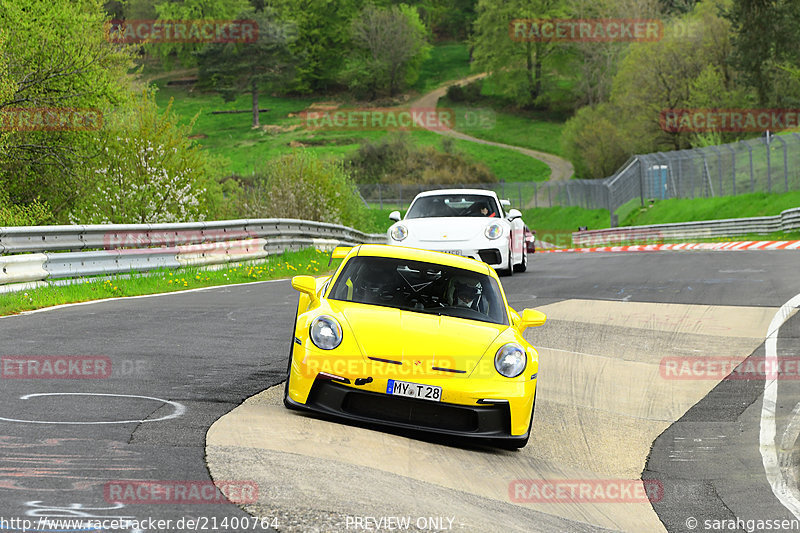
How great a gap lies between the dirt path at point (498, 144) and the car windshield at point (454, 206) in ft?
251

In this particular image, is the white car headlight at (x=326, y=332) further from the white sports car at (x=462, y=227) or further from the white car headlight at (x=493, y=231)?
the white car headlight at (x=493, y=231)

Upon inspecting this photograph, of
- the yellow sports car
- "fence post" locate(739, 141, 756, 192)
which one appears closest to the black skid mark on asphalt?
the yellow sports car

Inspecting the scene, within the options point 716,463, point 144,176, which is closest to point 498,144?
point 144,176

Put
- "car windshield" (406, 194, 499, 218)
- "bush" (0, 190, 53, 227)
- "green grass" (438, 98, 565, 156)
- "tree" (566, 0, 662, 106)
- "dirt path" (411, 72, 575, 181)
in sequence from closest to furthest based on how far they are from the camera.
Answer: "car windshield" (406, 194, 499, 218)
"bush" (0, 190, 53, 227)
"dirt path" (411, 72, 575, 181)
"tree" (566, 0, 662, 106)
"green grass" (438, 98, 565, 156)

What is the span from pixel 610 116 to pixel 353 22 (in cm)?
5849

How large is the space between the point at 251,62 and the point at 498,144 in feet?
104

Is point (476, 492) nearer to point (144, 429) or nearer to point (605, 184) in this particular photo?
point (144, 429)

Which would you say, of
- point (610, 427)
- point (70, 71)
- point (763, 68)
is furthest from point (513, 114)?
point (610, 427)

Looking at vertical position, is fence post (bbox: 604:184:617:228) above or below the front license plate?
below

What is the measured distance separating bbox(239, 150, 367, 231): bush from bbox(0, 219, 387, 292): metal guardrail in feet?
22.6

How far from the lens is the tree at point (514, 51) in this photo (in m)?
122

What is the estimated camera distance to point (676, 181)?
173 ft

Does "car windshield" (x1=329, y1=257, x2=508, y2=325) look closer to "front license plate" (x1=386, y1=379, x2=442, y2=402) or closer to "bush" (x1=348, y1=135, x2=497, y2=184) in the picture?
"front license plate" (x1=386, y1=379, x2=442, y2=402)

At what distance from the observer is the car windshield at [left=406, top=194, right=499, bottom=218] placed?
18219 mm
